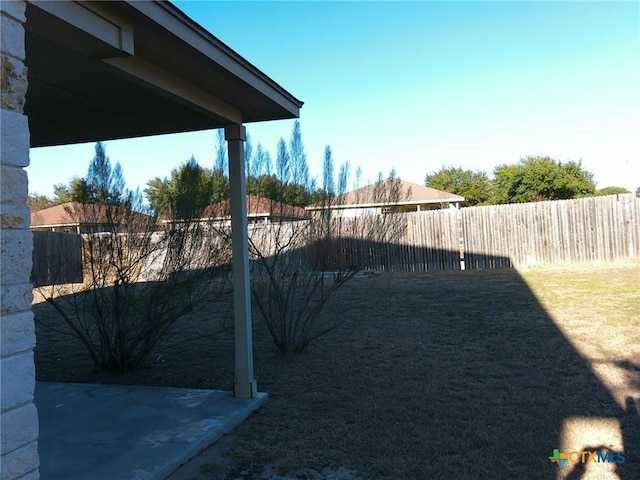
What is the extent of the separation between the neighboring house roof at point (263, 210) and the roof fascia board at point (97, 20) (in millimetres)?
2933

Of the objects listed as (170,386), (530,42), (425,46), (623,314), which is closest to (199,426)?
(170,386)

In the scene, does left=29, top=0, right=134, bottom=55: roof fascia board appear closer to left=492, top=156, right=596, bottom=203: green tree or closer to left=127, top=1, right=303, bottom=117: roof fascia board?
left=127, top=1, right=303, bottom=117: roof fascia board

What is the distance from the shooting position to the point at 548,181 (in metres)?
30.4

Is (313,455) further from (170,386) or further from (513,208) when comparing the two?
(513,208)

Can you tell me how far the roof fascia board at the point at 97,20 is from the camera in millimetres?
2475

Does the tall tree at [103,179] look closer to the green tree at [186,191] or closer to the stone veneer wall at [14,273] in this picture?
the green tree at [186,191]

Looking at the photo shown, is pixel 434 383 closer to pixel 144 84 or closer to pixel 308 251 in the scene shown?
pixel 308 251

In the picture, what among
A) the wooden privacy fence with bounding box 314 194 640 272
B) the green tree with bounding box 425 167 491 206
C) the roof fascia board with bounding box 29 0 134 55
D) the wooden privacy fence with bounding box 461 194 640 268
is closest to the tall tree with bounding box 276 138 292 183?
the roof fascia board with bounding box 29 0 134 55

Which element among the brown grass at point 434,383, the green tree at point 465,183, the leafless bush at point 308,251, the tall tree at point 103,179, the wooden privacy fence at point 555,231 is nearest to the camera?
the brown grass at point 434,383

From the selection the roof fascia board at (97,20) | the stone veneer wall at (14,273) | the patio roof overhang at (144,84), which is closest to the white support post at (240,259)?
the patio roof overhang at (144,84)

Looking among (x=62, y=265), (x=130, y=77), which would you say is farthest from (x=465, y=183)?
(x=130, y=77)

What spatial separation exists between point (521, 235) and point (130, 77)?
13837 mm

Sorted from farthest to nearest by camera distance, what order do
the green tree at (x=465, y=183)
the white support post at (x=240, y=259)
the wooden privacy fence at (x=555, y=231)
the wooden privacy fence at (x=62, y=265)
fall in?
the green tree at (x=465, y=183), the wooden privacy fence at (x=555, y=231), the wooden privacy fence at (x=62, y=265), the white support post at (x=240, y=259)

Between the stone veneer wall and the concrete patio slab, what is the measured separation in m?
1.50
